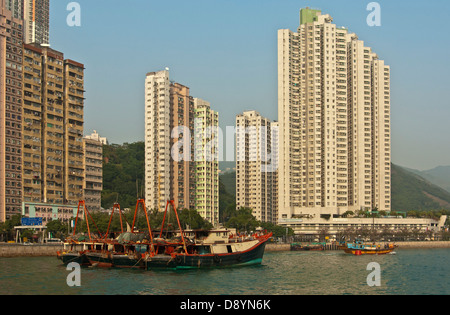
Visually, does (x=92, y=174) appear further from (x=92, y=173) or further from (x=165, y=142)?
(x=165, y=142)

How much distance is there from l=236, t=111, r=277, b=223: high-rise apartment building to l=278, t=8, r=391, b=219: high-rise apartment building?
71.9 ft

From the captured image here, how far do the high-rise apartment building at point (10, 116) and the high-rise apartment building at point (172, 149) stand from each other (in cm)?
3381

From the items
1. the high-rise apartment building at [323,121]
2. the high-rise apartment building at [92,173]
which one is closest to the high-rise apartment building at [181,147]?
the high-rise apartment building at [92,173]

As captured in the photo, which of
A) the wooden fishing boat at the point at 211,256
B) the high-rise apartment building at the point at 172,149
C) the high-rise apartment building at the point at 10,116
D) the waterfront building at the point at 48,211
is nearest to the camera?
the wooden fishing boat at the point at 211,256

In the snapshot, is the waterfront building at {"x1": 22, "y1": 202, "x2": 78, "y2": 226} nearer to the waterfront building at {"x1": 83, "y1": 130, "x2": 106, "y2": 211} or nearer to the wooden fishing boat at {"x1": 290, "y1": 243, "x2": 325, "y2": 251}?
the waterfront building at {"x1": 83, "y1": 130, "x2": 106, "y2": 211}

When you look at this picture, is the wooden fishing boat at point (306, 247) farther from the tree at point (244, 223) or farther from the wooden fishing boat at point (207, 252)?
the wooden fishing boat at point (207, 252)

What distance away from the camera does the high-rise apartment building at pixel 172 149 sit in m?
130

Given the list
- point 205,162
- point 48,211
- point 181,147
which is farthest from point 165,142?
point 48,211

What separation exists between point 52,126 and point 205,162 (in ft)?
143

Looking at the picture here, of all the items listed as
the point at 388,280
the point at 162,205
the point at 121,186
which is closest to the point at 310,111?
the point at 162,205

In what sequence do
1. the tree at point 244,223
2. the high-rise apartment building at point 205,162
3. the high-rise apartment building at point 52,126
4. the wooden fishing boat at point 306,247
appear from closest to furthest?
the high-rise apartment building at point 52,126
the wooden fishing boat at point 306,247
the tree at point 244,223
the high-rise apartment building at point 205,162

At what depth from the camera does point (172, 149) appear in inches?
5231

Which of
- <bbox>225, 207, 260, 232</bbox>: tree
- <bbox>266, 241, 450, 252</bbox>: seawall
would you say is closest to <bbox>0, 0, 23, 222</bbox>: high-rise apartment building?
<bbox>225, 207, 260, 232</bbox>: tree

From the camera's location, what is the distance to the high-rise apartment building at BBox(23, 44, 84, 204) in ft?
344
